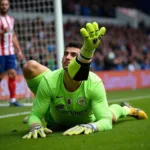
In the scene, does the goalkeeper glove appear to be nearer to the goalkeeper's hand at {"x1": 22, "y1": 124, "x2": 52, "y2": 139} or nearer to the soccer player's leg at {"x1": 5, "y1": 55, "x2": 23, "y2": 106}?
the goalkeeper's hand at {"x1": 22, "y1": 124, "x2": 52, "y2": 139}

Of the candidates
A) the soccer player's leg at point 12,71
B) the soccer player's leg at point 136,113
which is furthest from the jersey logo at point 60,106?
the soccer player's leg at point 12,71

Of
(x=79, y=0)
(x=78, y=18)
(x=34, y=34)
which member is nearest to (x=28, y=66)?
(x=34, y=34)

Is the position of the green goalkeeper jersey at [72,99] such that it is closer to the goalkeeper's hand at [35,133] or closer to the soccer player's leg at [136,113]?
the goalkeeper's hand at [35,133]

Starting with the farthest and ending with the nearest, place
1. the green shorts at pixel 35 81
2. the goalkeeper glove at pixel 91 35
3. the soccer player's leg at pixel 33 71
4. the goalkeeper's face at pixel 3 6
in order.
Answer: the goalkeeper's face at pixel 3 6, the green shorts at pixel 35 81, the soccer player's leg at pixel 33 71, the goalkeeper glove at pixel 91 35

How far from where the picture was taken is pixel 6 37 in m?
10.9

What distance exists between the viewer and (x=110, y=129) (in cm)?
581

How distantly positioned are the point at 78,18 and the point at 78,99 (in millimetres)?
22248

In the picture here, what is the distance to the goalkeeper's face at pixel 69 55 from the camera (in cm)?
545

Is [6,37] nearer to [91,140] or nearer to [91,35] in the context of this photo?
[91,35]

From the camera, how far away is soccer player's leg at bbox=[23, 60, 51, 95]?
6555mm

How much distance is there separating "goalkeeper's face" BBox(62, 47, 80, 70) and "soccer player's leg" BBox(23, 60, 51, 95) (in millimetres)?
1099

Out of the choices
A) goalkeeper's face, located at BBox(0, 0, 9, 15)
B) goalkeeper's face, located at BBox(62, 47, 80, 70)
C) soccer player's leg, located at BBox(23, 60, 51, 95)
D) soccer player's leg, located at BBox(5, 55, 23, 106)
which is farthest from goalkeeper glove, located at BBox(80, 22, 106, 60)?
soccer player's leg, located at BBox(5, 55, 23, 106)

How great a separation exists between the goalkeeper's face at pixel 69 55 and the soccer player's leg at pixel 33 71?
1.10 meters

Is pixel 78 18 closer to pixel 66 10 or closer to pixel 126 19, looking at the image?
pixel 66 10
